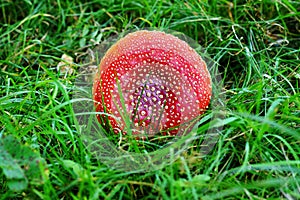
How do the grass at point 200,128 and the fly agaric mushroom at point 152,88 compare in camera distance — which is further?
the fly agaric mushroom at point 152,88

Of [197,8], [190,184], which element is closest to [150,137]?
[190,184]

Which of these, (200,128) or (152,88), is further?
(152,88)

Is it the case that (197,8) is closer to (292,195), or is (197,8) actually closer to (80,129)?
(80,129)

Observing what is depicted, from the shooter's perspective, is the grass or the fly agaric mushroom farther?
the fly agaric mushroom
